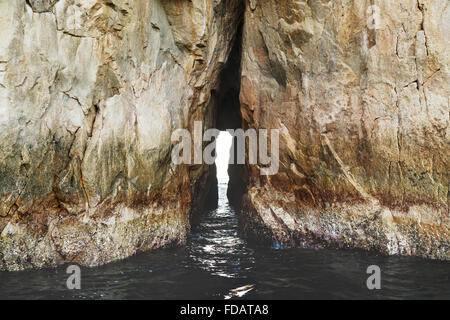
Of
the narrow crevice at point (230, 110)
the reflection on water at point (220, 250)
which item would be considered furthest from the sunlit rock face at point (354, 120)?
the narrow crevice at point (230, 110)

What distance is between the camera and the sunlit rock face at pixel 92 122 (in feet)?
22.4

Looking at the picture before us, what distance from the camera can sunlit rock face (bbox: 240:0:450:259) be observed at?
789 cm

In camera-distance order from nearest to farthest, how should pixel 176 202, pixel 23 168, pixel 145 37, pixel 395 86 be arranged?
pixel 23 168, pixel 395 86, pixel 145 37, pixel 176 202

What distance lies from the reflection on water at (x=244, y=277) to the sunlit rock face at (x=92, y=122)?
2.13ft

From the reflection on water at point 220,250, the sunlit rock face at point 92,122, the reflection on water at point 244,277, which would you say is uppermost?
the sunlit rock face at point 92,122

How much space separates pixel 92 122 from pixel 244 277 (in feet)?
15.6

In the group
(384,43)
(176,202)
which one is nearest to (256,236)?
(176,202)

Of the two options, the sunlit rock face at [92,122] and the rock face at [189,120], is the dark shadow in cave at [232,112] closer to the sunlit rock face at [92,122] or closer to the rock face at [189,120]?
the rock face at [189,120]

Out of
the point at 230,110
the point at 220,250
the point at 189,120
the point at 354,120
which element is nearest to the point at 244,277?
the point at 220,250

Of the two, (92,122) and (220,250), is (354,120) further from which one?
(92,122)

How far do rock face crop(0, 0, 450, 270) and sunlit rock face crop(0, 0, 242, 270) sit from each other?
0.03 metres
